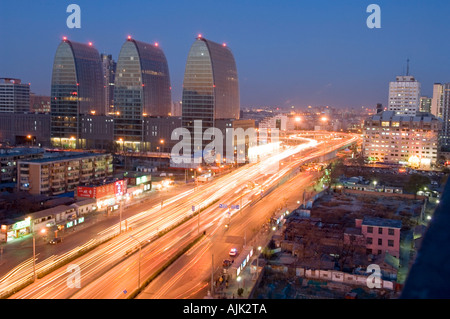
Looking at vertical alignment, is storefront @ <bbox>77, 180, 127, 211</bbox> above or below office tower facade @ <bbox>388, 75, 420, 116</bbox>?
below

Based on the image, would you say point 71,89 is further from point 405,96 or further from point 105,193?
point 405,96

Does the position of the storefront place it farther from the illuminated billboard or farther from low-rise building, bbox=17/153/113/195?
low-rise building, bbox=17/153/113/195

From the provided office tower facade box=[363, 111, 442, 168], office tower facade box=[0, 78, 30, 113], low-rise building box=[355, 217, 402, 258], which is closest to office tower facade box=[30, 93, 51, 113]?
office tower facade box=[0, 78, 30, 113]

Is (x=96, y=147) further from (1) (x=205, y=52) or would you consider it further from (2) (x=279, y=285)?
(2) (x=279, y=285)

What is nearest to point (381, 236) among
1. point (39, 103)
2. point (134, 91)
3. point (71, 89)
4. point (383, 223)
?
point (383, 223)

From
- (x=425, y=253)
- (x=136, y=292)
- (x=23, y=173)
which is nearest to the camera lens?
(x=425, y=253)

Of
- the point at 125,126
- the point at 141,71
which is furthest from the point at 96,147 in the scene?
the point at 141,71
